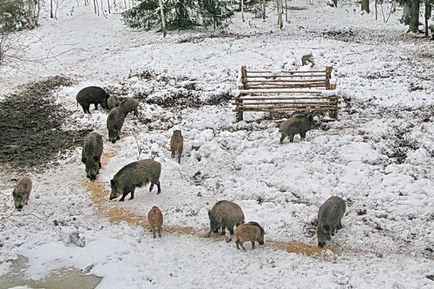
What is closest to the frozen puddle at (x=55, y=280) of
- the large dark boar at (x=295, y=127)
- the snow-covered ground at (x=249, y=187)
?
the snow-covered ground at (x=249, y=187)

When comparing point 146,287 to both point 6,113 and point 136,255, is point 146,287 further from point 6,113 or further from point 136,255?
point 6,113

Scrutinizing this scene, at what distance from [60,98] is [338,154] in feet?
34.7

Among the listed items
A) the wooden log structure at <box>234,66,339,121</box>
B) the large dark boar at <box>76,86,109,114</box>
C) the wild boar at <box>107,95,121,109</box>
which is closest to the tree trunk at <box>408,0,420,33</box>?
the wooden log structure at <box>234,66,339,121</box>

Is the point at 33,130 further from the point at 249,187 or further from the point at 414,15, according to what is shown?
the point at 414,15

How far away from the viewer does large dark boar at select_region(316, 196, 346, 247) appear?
954cm

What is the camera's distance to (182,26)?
98.0ft

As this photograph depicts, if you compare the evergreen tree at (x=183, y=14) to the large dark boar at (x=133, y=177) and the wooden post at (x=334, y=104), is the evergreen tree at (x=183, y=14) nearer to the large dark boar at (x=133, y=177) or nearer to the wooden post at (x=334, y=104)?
the wooden post at (x=334, y=104)

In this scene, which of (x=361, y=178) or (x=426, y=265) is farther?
(x=361, y=178)

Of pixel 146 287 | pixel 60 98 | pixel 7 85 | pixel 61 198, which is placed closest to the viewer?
pixel 146 287

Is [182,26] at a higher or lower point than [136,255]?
higher

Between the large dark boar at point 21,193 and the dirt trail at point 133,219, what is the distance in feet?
4.41

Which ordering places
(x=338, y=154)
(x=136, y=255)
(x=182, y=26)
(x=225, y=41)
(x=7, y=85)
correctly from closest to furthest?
(x=136, y=255), (x=338, y=154), (x=7, y=85), (x=225, y=41), (x=182, y=26)

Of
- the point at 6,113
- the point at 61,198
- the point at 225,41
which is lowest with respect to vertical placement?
the point at 61,198

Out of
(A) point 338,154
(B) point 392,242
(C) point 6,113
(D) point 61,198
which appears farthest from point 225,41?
(B) point 392,242
